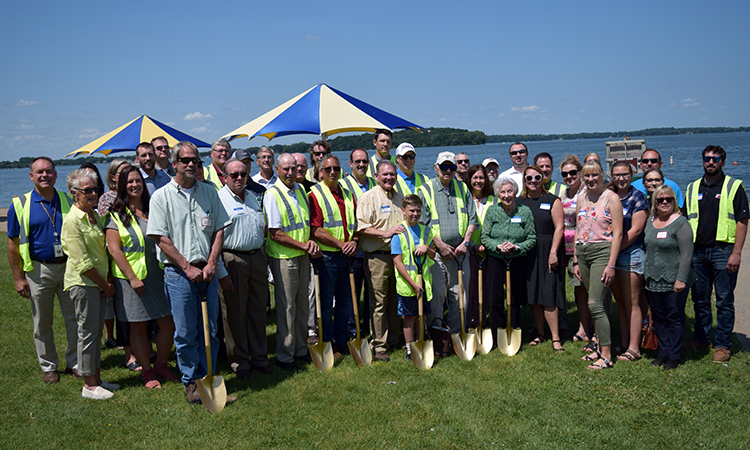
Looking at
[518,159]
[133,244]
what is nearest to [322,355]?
[133,244]

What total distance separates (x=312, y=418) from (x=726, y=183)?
4961mm

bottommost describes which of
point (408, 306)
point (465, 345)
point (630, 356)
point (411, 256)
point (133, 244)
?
point (630, 356)

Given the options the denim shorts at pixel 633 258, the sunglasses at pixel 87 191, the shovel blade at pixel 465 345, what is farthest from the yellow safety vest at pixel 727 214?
the sunglasses at pixel 87 191

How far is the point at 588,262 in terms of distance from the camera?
5660mm

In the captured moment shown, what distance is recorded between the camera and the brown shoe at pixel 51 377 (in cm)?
535

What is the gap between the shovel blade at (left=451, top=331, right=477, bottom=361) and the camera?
589cm

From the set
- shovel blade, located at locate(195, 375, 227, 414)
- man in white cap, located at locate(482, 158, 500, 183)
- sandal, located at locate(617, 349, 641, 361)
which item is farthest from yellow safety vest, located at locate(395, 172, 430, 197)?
sandal, located at locate(617, 349, 641, 361)

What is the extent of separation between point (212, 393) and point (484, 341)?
10.2 feet

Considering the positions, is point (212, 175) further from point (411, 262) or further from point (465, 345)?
point (465, 345)

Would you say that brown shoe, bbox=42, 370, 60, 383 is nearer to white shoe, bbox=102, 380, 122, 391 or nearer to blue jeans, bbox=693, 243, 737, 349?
white shoe, bbox=102, 380, 122, 391

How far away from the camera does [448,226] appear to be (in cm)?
593

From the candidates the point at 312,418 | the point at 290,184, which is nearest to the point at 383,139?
the point at 290,184

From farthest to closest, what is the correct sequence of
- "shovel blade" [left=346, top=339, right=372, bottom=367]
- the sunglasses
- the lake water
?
the lake water → "shovel blade" [left=346, top=339, right=372, bottom=367] → the sunglasses

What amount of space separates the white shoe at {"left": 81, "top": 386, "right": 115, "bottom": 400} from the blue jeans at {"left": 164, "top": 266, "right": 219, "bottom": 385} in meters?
0.75
